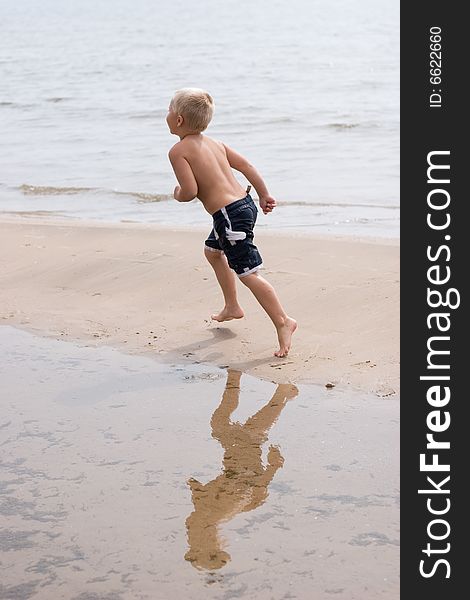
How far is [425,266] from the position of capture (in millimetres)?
3809

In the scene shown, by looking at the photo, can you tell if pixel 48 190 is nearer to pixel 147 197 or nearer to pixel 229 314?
pixel 147 197

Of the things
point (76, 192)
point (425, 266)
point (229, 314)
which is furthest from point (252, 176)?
point (76, 192)

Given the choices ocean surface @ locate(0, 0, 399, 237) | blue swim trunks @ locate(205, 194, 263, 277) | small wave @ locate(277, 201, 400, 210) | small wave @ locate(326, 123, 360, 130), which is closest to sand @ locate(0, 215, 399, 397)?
blue swim trunks @ locate(205, 194, 263, 277)

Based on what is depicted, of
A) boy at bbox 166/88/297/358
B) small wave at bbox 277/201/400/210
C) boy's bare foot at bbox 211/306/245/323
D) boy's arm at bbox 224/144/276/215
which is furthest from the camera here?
small wave at bbox 277/201/400/210

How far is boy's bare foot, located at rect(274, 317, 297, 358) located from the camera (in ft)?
15.4

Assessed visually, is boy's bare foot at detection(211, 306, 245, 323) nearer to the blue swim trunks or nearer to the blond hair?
the blue swim trunks

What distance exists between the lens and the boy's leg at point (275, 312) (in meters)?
4.72

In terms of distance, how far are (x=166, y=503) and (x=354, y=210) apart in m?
6.48

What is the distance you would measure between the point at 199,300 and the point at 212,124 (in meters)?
11.1

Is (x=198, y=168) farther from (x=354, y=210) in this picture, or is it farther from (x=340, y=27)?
(x=340, y=27)

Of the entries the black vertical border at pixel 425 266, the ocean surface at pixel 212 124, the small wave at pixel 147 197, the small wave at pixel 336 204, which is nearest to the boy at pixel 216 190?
the black vertical border at pixel 425 266

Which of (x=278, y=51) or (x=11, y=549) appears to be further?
(x=278, y=51)

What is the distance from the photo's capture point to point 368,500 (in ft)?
10.5

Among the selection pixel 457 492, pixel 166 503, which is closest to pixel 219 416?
pixel 166 503
